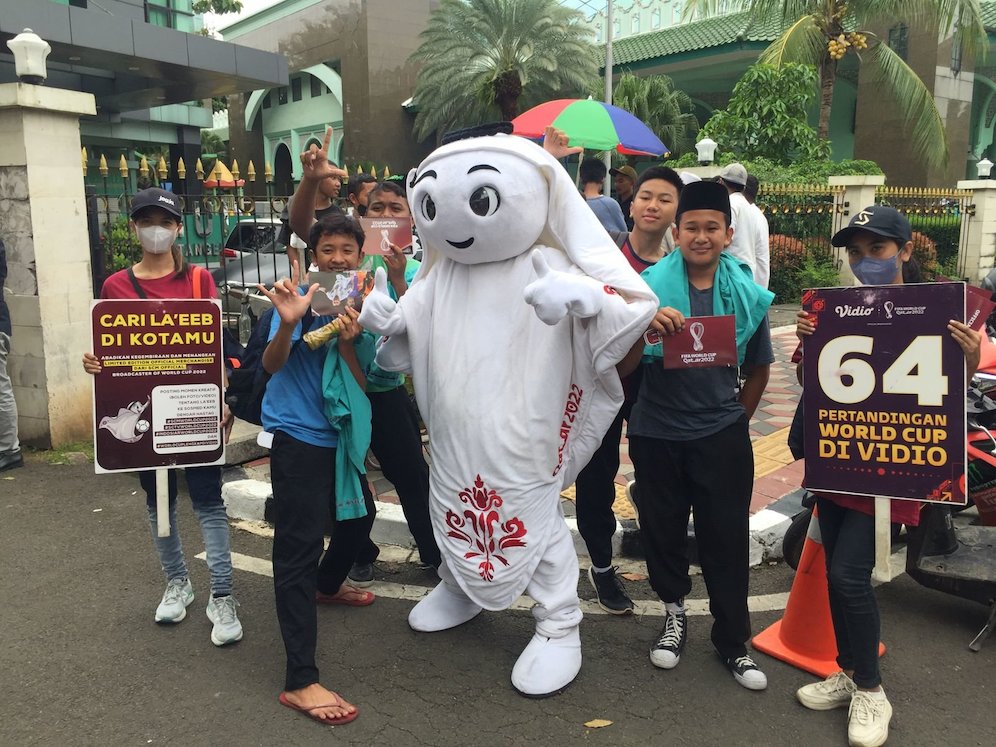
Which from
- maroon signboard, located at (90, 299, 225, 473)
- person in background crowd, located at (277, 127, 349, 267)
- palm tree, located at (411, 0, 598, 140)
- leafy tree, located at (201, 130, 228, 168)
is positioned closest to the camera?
maroon signboard, located at (90, 299, 225, 473)

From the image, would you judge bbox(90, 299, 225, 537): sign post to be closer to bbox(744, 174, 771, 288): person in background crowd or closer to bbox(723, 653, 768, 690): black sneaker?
bbox(723, 653, 768, 690): black sneaker

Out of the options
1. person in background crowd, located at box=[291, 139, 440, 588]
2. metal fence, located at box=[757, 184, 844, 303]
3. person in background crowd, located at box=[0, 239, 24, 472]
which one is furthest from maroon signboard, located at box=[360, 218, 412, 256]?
metal fence, located at box=[757, 184, 844, 303]

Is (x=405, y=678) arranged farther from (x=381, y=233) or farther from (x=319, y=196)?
(x=319, y=196)

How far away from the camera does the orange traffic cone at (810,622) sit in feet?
10.5

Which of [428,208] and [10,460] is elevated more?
[428,208]

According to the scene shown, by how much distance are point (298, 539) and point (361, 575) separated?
1040 mm

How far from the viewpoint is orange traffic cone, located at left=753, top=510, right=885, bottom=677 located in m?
3.21

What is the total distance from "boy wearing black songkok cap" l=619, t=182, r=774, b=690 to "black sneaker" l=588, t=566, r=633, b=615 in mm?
470

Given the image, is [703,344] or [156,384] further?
[156,384]

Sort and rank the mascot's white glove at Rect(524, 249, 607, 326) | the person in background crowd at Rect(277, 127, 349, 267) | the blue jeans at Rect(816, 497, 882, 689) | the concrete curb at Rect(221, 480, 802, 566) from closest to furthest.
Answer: the mascot's white glove at Rect(524, 249, 607, 326) < the blue jeans at Rect(816, 497, 882, 689) < the person in background crowd at Rect(277, 127, 349, 267) < the concrete curb at Rect(221, 480, 802, 566)

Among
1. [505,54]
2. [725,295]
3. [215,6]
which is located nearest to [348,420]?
[725,295]

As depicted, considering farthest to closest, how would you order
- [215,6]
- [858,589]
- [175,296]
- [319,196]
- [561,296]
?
[215,6] → [319,196] → [175,296] → [858,589] → [561,296]

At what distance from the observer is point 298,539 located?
9.89 feet

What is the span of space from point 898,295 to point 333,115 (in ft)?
109
